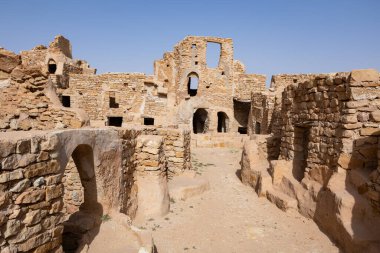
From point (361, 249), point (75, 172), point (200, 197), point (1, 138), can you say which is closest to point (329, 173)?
point (361, 249)

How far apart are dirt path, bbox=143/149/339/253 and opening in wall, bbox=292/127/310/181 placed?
Result: 1242 millimetres

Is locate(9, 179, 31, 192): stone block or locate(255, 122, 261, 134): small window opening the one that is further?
locate(255, 122, 261, 134): small window opening

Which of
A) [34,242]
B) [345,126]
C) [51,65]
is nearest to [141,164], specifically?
[34,242]

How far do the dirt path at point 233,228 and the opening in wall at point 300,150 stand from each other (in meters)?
1.24

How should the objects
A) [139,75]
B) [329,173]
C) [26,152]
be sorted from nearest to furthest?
[26,152], [329,173], [139,75]

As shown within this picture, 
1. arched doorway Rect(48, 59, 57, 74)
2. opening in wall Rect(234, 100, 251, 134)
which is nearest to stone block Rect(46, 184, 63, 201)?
opening in wall Rect(234, 100, 251, 134)

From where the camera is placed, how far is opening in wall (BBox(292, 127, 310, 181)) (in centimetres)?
761

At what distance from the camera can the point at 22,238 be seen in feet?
9.67

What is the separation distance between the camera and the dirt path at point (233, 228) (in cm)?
543

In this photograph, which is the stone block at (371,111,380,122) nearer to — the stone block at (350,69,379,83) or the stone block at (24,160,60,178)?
the stone block at (350,69,379,83)

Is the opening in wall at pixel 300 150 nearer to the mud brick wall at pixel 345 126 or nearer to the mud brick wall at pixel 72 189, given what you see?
the mud brick wall at pixel 345 126

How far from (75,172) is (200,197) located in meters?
3.51

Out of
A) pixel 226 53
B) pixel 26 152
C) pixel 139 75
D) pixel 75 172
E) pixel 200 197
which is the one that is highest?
pixel 226 53

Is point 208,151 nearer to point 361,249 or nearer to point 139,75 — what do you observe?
point 139,75
